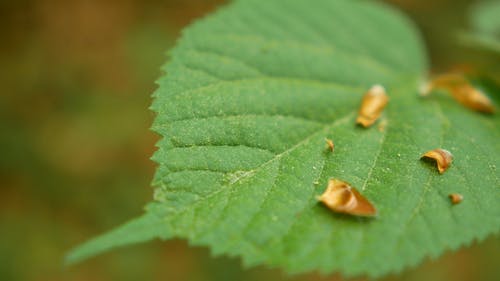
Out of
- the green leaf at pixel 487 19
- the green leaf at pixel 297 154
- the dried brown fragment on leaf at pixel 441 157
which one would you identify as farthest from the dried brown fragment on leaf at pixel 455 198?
the green leaf at pixel 487 19

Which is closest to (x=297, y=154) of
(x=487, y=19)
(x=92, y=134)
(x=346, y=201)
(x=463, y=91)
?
(x=346, y=201)

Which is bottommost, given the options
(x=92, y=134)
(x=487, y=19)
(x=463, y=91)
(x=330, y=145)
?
(x=330, y=145)

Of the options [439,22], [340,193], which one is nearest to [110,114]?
[439,22]

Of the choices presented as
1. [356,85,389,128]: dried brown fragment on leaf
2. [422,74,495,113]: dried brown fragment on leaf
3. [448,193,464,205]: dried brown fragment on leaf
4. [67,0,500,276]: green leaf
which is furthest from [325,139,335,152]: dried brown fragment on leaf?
[422,74,495,113]: dried brown fragment on leaf

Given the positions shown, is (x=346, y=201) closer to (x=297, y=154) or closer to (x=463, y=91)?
(x=297, y=154)

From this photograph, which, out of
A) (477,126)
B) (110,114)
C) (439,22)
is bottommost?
(477,126)

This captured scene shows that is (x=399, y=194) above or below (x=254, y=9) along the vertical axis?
below

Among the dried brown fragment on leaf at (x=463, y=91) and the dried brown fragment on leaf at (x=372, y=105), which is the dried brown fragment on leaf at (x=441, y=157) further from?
the dried brown fragment on leaf at (x=463, y=91)

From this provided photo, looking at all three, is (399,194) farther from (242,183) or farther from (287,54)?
(287,54)
